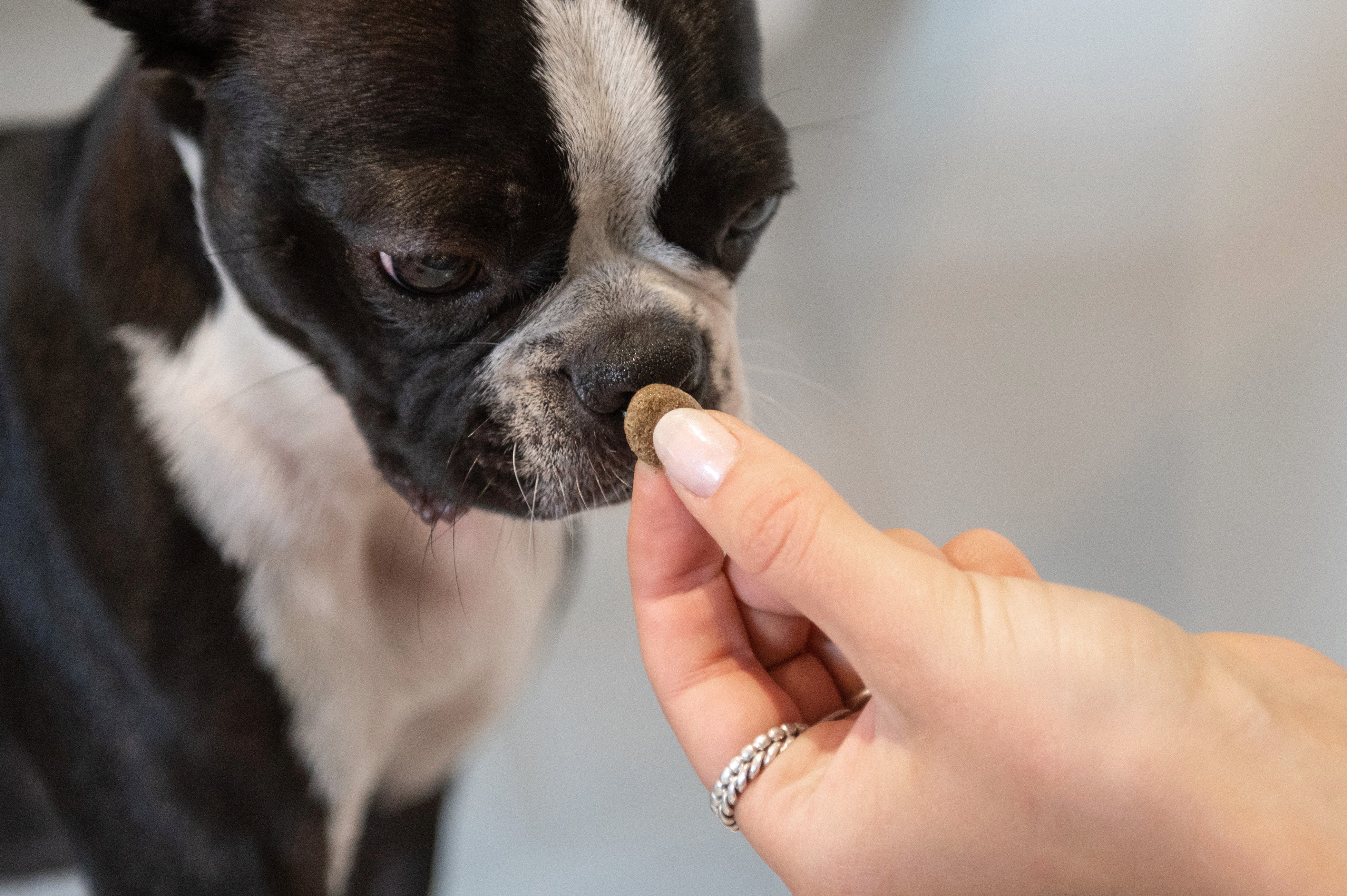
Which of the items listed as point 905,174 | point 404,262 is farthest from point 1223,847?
point 905,174

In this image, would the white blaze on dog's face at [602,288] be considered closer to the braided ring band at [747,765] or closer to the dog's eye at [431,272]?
the dog's eye at [431,272]

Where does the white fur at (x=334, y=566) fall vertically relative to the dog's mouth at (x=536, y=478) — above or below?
below

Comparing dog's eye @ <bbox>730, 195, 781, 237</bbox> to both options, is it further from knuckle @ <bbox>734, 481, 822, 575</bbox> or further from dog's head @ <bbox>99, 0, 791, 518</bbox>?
knuckle @ <bbox>734, 481, 822, 575</bbox>

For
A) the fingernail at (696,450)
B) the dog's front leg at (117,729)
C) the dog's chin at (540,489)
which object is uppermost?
the fingernail at (696,450)

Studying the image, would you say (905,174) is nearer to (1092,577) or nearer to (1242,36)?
(1242,36)

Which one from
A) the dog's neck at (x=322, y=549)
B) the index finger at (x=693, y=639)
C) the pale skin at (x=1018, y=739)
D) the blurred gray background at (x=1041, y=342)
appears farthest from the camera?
the blurred gray background at (x=1041, y=342)

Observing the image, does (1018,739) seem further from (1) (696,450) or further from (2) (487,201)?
(2) (487,201)

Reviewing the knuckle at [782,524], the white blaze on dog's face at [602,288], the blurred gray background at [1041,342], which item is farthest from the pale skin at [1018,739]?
the blurred gray background at [1041,342]
